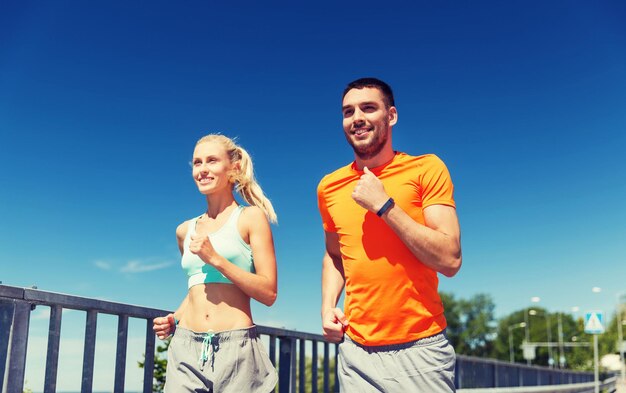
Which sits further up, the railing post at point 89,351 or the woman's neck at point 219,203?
the woman's neck at point 219,203

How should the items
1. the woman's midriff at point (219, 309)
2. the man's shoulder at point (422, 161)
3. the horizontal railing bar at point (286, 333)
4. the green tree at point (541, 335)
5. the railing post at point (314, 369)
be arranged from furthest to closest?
the green tree at point (541, 335)
the railing post at point (314, 369)
the horizontal railing bar at point (286, 333)
the woman's midriff at point (219, 309)
the man's shoulder at point (422, 161)

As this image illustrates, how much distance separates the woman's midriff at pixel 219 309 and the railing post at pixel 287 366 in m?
2.26

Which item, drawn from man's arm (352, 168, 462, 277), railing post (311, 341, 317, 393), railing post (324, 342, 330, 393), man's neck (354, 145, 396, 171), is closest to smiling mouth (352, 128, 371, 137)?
man's neck (354, 145, 396, 171)

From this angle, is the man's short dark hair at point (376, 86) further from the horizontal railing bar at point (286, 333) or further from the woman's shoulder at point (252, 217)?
the horizontal railing bar at point (286, 333)

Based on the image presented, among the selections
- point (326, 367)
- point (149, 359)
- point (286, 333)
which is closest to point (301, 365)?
point (286, 333)

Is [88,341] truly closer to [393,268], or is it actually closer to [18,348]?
[18,348]

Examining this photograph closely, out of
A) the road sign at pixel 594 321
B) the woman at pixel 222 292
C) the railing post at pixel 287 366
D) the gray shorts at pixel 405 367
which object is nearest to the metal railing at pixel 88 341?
the railing post at pixel 287 366

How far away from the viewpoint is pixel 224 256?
328 centimetres

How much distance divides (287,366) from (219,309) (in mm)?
2418

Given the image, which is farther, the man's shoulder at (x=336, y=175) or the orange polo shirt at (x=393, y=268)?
the man's shoulder at (x=336, y=175)

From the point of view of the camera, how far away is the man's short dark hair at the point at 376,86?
120 inches

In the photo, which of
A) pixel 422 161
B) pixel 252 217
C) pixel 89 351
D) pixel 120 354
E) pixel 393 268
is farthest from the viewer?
pixel 120 354

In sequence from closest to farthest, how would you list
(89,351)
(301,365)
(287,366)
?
(89,351) → (287,366) → (301,365)

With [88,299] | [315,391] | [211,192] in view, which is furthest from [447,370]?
[315,391]
